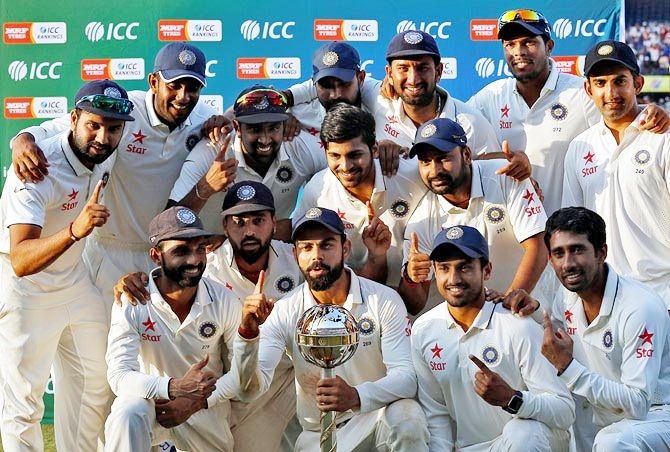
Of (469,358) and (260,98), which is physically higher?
(260,98)

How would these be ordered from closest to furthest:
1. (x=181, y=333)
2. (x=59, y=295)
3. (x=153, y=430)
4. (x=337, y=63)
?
1. (x=153, y=430)
2. (x=181, y=333)
3. (x=59, y=295)
4. (x=337, y=63)

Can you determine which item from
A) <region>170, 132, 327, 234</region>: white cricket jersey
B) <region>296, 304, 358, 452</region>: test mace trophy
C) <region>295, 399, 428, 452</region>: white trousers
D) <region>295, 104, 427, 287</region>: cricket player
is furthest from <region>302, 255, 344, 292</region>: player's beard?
<region>296, 304, 358, 452</region>: test mace trophy

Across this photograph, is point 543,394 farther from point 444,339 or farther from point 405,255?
point 405,255

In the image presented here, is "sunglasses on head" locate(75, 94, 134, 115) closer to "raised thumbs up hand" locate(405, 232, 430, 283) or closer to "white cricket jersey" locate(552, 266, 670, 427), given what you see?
"raised thumbs up hand" locate(405, 232, 430, 283)

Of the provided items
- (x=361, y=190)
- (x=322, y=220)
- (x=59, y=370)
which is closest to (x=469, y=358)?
(x=322, y=220)

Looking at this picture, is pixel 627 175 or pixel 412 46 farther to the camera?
pixel 412 46

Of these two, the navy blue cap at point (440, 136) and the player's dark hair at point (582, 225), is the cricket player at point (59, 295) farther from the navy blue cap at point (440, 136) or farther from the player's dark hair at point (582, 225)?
the player's dark hair at point (582, 225)

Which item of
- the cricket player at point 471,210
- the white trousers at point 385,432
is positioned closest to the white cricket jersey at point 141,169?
the cricket player at point 471,210

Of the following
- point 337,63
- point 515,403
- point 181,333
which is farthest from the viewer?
point 337,63

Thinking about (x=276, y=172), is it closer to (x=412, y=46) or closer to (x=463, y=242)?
(x=412, y=46)

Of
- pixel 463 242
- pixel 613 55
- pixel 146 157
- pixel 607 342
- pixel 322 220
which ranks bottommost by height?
pixel 607 342

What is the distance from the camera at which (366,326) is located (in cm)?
543

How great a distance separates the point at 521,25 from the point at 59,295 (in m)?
2.82

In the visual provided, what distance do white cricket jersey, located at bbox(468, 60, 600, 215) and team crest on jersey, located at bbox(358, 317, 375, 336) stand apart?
1.38 meters
